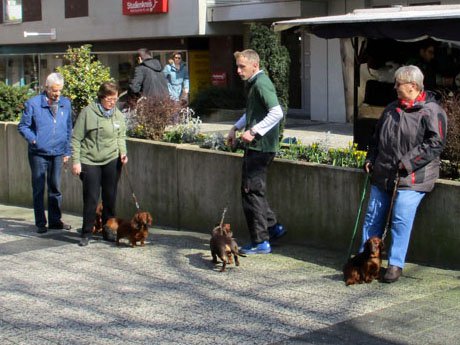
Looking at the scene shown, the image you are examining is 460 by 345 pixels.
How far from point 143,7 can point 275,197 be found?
56.1ft

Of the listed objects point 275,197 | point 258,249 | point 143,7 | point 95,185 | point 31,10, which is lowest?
point 258,249

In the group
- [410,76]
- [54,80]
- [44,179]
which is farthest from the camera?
[44,179]

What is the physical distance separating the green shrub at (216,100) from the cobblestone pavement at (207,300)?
490 inches

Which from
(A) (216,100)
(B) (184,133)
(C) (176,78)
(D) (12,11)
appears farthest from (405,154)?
(D) (12,11)

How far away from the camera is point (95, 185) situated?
8820 millimetres

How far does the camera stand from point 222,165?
9109 mm

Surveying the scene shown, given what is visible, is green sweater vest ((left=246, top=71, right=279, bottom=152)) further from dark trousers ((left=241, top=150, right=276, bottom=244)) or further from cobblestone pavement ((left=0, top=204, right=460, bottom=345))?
cobblestone pavement ((left=0, top=204, right=460, bottom=345))

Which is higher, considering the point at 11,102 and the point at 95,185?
the point at 11,102

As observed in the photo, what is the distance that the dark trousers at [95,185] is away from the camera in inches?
346

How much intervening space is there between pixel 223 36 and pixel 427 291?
17.8m

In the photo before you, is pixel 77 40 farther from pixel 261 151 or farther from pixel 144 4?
pixel 261 151

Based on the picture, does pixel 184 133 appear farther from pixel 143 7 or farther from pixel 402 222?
pixel 143 7

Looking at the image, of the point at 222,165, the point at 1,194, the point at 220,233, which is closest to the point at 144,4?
the point at 1,194

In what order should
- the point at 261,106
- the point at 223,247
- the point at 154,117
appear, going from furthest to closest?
1. the point at 154,117
2. the point at 261,106
3. the point at 223,247
